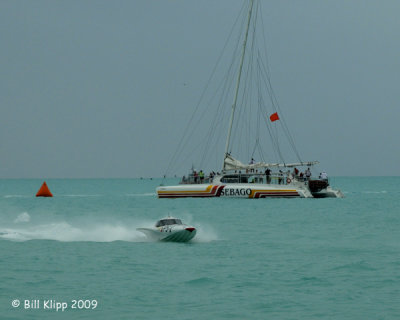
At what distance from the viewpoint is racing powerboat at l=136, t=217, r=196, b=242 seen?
97.2 ft

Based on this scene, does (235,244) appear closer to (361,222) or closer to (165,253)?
(165,253)

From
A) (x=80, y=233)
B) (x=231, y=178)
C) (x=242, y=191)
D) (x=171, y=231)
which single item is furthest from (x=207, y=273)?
(x=231, y=178)

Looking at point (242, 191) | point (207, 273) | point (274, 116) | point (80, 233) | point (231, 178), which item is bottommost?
point (207, 273)

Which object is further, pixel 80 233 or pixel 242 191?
pixel 242 191

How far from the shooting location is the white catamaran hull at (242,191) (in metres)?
71.8

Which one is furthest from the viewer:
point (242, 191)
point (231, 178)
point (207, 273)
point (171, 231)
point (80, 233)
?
point (231, 178)

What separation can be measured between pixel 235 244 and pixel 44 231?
14.0 metres

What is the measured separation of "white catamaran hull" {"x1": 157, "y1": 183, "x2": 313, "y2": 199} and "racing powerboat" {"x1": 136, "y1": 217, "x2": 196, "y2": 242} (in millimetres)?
41934

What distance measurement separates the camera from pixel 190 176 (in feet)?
252

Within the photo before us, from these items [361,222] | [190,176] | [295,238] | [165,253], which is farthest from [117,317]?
[190,176]

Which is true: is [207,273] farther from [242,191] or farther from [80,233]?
[242,191]

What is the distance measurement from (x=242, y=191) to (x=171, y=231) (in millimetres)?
43070

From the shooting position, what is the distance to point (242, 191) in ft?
237

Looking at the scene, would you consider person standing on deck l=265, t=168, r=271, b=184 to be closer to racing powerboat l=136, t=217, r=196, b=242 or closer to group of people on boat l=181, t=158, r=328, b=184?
group of people on boat l=181, t=158, r=328, b=184
